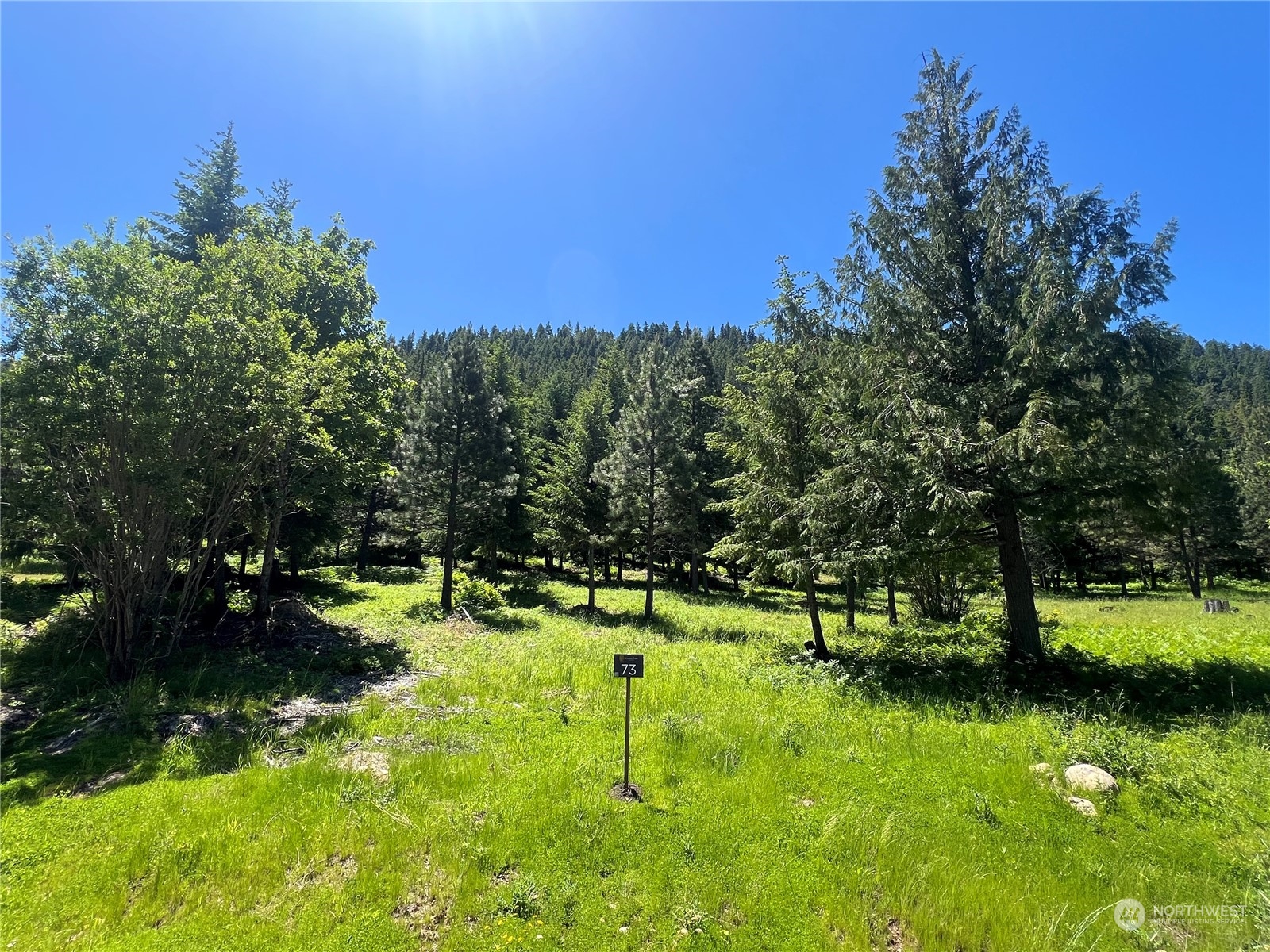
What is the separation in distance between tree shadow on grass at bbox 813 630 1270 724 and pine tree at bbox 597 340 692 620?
1219 cm

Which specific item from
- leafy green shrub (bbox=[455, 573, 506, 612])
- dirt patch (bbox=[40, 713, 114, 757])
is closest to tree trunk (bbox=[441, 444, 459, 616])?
leafy green shrub (bbox=[455, 573, 506, 612])

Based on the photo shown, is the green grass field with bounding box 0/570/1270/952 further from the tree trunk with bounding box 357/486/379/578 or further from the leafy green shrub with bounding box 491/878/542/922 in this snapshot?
the tree trunk with bounding box 357/486/379/578

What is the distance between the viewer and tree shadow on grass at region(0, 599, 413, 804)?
6.96m

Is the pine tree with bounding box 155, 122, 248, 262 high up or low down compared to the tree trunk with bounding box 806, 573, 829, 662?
up

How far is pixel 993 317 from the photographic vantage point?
1019cm

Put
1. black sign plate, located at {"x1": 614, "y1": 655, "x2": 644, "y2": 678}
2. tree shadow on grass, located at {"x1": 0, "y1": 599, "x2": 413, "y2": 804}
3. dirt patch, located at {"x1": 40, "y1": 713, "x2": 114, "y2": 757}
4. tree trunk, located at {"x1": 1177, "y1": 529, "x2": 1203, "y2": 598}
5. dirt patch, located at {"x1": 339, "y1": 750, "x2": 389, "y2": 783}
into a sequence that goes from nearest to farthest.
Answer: black sign plate, located at {"x1": 614, "y1": 655, "x2": 644, "y2": 678} → dirt patch, located at {"x1": 339, "y1": 750, "x2": 389, "y2": 783} → tree shadow on grass, located at {"x1": 0, "y1": 599, "x2": 413, "y2": 804} → dirt patch, located at {"x1": 40, "y1": 713, "x2": 114, "y2": 757} → tree trunk, located at {"x1": 1177, "y1": 529, "x2": 1203, "y2": 598}

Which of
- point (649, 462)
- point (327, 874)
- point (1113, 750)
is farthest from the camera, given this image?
point (649, 462)

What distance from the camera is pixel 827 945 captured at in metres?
4.01

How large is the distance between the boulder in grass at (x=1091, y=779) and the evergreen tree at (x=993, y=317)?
151 inches

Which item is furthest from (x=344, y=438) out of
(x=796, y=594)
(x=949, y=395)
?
(x=796, y=594)

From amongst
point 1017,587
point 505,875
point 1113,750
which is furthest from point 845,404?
point 505,875

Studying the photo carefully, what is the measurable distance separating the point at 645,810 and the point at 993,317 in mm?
10434

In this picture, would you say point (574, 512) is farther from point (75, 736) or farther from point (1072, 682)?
point (1072, 682)

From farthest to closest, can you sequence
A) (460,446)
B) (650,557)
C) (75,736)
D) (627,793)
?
(460,446) → (650,557) → (75,736) → (627,793)
